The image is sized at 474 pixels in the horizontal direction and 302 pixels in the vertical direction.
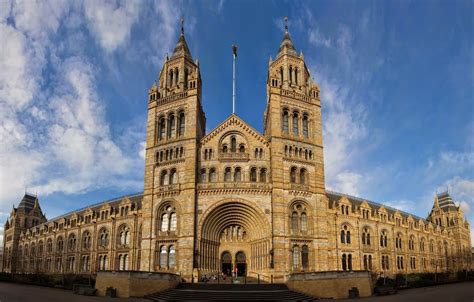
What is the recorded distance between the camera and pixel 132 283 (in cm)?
3472

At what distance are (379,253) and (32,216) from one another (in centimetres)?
8498

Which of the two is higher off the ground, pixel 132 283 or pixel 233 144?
pixel 233 144

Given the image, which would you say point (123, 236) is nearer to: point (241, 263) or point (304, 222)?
point (241, 263)

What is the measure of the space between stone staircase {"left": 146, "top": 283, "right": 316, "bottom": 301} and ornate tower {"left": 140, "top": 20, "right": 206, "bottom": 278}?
8.06 m

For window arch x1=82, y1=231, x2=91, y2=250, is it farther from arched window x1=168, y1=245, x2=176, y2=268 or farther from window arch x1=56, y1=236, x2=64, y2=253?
arched window x1=168, y1=245, x2=176, y2=268

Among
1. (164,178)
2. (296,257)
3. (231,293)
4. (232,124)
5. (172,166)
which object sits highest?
(232,124)

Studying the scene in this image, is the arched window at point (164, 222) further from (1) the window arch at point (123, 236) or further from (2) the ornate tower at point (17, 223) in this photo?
(2) the ornate tower at point (17, 223)

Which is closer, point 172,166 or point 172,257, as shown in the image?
point 172,257

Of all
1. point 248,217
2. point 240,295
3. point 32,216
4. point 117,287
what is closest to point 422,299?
point 240,295

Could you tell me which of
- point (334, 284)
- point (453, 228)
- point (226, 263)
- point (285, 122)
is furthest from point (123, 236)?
point (453, 228)

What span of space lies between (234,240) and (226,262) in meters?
2.77

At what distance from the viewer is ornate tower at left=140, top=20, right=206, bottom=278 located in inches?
1794

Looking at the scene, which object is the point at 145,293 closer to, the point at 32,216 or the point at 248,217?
the point at 248,217

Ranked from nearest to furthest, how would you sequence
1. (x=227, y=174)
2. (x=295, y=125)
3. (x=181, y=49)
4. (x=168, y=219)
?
(x=168, y=219) < (x=227, y=174) < (x=295, y=125) < (x=181, y=49)
